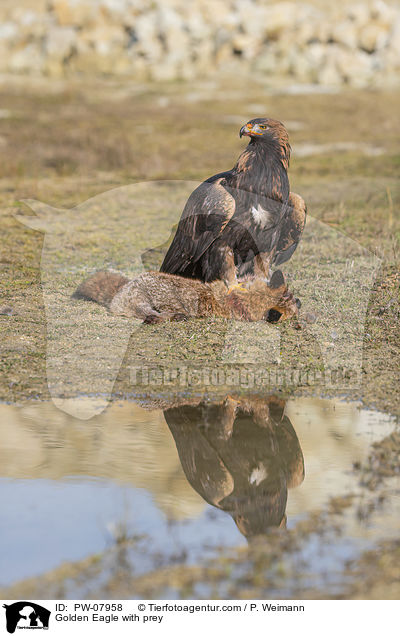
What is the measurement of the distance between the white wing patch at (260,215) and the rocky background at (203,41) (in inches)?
950

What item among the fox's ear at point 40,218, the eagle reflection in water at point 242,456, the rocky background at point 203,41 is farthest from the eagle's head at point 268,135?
the rocky background at point 203,41

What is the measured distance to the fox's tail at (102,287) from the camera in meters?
8.20

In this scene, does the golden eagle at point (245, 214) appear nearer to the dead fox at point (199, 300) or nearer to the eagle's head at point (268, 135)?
the eagle's head at point (268, 135)

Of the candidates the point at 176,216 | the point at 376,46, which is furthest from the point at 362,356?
the point at 376,46

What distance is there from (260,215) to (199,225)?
0.60 meters

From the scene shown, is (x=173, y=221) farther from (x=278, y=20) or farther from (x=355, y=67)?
(x=278, y=20)

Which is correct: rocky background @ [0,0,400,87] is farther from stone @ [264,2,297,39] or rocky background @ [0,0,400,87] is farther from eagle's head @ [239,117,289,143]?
eagle's head @ [239,117,289,143]

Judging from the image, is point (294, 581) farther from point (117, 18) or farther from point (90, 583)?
point (117, 18)

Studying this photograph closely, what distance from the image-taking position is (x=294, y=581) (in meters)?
3.77

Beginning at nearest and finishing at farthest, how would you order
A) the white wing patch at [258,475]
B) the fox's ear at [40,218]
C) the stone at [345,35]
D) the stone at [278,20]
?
the white wing patch at [258,475], the fox's ear at [40,218], the stone at [345,35], the stone at [278,20]

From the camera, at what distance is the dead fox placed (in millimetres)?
7855

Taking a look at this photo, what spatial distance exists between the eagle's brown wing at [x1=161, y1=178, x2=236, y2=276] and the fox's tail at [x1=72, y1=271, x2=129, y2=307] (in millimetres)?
537

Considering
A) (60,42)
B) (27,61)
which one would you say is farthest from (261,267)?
(60,42)
